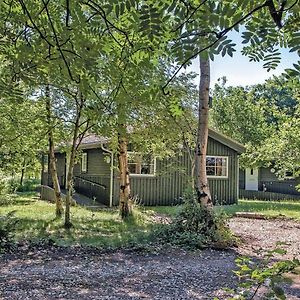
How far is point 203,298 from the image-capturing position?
4.70 meters

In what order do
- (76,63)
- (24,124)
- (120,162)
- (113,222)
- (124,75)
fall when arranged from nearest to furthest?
(76,63), (124,75), (24,124), (113,222), (120,162)

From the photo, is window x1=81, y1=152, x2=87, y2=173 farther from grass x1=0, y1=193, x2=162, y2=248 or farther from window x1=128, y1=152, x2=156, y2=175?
grass x1=0, y1=193, x2=162, y2=248

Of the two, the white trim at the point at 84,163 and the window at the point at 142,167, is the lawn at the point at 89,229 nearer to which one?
the window at the point at 142,167

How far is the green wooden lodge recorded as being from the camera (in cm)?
1675

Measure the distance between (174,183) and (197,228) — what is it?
29.9 feet

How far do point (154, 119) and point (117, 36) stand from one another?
942cm

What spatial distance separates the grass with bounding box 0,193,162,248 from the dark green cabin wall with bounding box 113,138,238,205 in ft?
13.6

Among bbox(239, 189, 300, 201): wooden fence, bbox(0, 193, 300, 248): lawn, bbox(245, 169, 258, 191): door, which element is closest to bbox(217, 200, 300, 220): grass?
bbox(0, 193, 300, 248): lawn

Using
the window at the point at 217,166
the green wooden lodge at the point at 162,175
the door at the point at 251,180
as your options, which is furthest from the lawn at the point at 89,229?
the door at the point at 251,180

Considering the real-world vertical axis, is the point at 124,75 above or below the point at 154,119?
below

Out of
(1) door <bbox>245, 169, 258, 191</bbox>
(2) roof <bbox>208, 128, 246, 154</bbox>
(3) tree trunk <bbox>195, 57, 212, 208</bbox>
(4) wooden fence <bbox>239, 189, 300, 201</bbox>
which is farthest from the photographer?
(1) door <bbox>245, 169, 258, 191</bbox>

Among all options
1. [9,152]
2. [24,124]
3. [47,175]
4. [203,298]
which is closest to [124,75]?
[203,298]

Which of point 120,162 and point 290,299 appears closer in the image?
point 290,299

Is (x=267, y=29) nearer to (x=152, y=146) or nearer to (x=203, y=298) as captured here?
(x=203, y=298)
